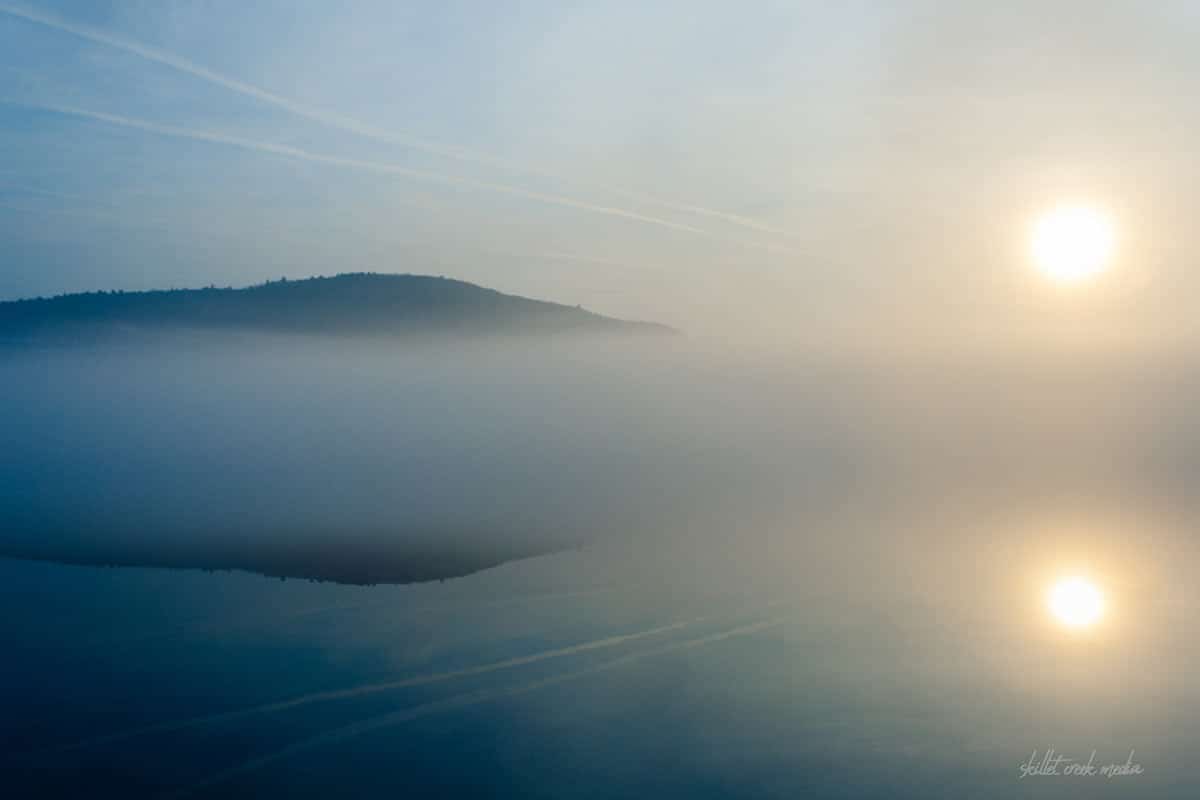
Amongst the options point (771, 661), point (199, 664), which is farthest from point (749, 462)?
point (199, 664)

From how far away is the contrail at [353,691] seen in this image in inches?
554

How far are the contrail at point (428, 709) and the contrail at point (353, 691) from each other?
2.57ft

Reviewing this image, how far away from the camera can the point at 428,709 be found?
1530 centimetres

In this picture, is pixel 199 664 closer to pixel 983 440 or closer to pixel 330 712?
pixel 330 712

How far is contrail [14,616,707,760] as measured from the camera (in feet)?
46.2

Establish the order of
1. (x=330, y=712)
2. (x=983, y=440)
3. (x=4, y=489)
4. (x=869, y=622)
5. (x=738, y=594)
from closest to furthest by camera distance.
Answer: (x=330, y=712), (x=869, y=622), (x=738, y=594), (x=4, y=489), (x=983, y=440)

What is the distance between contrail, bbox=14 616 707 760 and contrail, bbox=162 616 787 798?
0.78 meters

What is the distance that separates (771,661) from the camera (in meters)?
17.1

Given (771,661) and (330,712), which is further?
(771,661)

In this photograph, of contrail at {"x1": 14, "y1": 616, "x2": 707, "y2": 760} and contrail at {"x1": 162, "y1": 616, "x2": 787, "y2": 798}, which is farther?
contrail at {"x1": 14, "y1": 616, "x2": 707, "y2": 760}

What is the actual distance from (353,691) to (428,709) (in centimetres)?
144

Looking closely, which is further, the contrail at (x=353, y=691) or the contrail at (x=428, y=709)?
the contrail at (x=353, y=691)

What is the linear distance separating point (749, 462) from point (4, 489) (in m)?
31.9

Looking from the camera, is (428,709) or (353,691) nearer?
(428,709)
